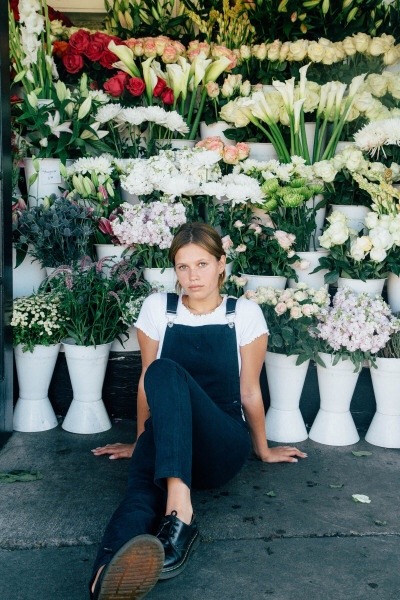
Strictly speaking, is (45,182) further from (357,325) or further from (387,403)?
(387,403)

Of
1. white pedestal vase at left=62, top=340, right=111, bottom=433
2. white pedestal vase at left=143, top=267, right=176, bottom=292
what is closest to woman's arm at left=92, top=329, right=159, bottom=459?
white pedestal vase at left=62, top=340, right=111, bottom=433

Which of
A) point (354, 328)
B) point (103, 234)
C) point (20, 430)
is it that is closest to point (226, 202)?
point (103, 234)

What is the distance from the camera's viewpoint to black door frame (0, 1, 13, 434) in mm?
3688

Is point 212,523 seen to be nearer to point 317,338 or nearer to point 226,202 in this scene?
point 317,338

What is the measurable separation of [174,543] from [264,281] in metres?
1.82

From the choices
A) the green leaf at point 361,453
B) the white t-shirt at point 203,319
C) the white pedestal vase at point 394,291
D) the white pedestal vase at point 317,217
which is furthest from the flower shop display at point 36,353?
the white pedestal vase at point 394,291

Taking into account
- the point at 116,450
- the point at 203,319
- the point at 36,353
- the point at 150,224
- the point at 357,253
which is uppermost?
the point at 150,224

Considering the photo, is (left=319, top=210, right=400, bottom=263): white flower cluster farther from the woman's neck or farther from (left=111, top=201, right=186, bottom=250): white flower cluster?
the woman's neck

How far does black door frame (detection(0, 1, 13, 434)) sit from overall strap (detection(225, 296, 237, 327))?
3.52 ft

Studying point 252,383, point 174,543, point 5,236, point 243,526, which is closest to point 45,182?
point 5,236

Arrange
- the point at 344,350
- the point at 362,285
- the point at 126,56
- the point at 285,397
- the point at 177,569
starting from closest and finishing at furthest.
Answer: the point at 177,569, the point at 344,350, the point at 285,397, the point at 362,285, the point at 126,56

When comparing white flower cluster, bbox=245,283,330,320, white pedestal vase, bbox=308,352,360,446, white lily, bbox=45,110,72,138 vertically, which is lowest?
white pedestal vase, bbox=308,352,360,446

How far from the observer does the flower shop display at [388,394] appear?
13.1ft

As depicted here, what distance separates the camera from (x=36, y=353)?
407 centimetres
